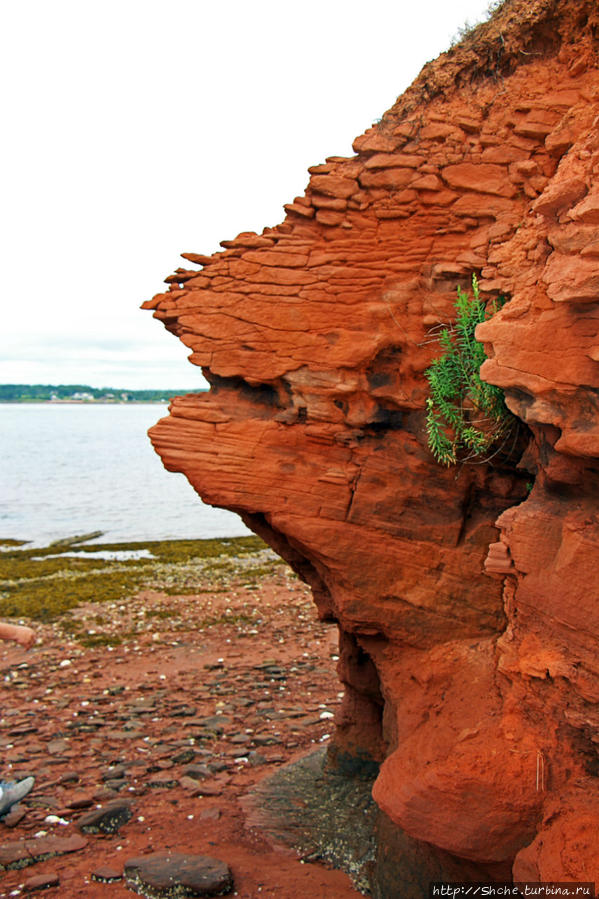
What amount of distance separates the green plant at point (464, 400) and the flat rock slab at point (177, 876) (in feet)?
14.0

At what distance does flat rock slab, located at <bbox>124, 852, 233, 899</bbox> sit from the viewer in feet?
20.9

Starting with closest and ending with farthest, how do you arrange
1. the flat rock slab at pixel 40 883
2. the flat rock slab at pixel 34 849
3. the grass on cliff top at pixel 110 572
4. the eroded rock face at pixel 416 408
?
the eroded rock face at pixel 416 408 < the flat rock slab at pixel 40 883 < the flat rock slab at pixel 34 849 < the grass on cliff top at pixel 110 572

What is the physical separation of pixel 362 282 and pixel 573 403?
106 inches

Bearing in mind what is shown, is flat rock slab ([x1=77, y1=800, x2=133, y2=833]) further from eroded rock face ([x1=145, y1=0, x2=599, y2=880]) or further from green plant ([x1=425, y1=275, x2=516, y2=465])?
green plant ([x1=425, y1=275, x2=516, y2=465])

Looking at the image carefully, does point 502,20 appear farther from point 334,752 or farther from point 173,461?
point 334,752

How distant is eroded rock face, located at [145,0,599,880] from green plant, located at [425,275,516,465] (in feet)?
0.58

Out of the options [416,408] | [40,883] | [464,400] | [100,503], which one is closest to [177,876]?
[40,883]

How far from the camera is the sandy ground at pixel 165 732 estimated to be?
277 inches

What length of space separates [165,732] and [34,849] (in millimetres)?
3210

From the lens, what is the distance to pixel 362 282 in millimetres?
6664

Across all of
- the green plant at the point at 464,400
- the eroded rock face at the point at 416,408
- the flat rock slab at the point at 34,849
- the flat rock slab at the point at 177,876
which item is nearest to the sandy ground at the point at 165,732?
the flat rock slab at the point at 34,849

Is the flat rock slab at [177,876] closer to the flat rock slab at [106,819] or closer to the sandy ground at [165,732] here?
the sandy ground at [165,732]

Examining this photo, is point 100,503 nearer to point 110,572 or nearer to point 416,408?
point 110,572

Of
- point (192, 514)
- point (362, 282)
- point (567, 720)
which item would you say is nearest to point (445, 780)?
point (567, 720)
